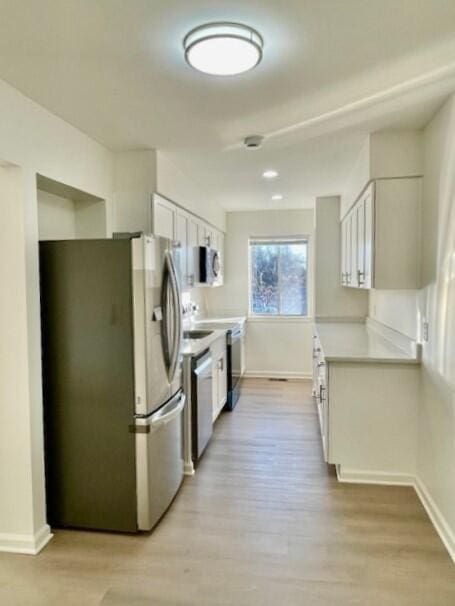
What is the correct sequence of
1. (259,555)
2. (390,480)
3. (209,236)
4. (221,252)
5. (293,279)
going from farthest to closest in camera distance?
(293,279) < (221,252) < (209,236) < (390,480) < (259,555)

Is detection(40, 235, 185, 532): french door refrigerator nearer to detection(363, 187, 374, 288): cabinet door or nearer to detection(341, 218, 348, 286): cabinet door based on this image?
detection(363, 187, 374, 288): cabinet door

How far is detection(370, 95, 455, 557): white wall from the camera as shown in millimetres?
2311

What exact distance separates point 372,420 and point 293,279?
3.59 meters

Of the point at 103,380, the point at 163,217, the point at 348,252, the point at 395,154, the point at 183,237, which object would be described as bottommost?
the point at 103,380

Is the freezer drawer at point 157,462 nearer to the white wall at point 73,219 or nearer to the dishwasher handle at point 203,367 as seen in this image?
the dishwasher handle at point 203,367

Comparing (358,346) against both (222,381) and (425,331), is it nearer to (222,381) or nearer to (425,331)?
(425,331)

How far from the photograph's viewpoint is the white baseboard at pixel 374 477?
2990 millimetres

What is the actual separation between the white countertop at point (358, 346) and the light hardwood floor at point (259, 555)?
3.05 feet

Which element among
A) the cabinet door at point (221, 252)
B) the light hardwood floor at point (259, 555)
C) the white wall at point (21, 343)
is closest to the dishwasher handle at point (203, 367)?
the light hardwood floor at point (259, 555)

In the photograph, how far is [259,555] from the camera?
2.24 metres

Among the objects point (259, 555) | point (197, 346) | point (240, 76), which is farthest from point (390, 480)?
point (240, 76)

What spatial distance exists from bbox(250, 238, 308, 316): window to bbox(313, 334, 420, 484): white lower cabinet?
330 centimetres

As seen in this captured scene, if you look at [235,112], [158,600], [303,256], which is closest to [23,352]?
[158,600]

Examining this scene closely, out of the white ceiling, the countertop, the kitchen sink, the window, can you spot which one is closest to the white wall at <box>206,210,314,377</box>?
the window
